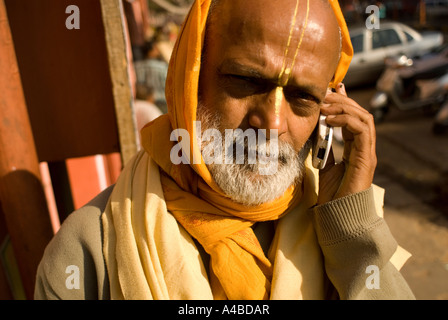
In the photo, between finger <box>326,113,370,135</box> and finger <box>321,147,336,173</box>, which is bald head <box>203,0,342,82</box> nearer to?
finger <box>326,113,370,135</box>

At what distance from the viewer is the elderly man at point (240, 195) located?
126 cm

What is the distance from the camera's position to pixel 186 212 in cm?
139

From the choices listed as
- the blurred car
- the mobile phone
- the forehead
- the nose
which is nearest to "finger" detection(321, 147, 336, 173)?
the mobile phone

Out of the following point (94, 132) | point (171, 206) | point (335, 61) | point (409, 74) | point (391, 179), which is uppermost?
point (335, 61)

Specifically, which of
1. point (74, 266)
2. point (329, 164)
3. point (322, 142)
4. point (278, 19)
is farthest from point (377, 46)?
point (74, 266)

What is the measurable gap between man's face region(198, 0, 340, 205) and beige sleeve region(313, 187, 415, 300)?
1.07 feet

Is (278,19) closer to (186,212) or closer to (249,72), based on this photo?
(249,72)

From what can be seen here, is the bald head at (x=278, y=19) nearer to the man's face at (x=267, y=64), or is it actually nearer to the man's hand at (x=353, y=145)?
the man's face at (x=267, y=64)

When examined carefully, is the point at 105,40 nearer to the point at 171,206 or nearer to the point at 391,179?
the point at 171,206

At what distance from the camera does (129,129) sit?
6.30ft

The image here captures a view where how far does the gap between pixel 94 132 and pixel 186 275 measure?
105 centimetres

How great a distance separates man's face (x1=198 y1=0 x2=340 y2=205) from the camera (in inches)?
48.5

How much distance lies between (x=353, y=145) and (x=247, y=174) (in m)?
0.46

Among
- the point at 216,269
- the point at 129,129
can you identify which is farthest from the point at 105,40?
the point at 216,269
